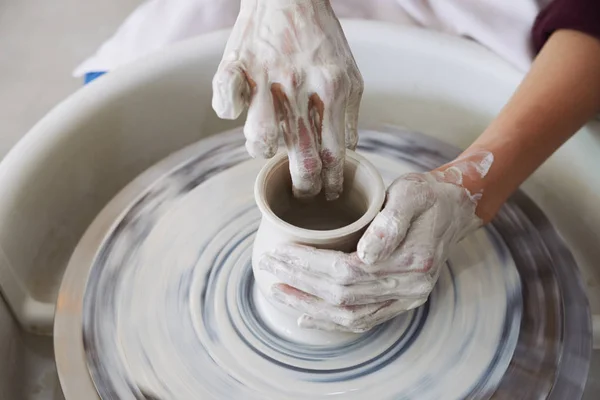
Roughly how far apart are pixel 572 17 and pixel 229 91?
33.6 inches

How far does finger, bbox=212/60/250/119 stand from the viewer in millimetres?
767

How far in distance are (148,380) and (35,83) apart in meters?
1.74

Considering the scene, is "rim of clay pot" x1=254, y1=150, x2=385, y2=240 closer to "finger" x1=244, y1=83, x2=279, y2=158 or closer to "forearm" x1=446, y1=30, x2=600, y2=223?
"finger" x1=244, y1=83, x2=279, y2=158

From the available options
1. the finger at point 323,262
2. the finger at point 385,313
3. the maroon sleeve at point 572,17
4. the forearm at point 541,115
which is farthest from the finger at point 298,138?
the maroon sleeve at point 572,17

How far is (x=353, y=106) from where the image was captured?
0.95 m

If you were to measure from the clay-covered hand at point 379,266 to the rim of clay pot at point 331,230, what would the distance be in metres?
0.02

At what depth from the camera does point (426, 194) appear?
992 mm

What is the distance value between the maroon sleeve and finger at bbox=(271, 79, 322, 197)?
0.70 meters

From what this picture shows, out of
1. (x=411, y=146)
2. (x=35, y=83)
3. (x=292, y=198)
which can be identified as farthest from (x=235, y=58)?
(x=35, y=83)

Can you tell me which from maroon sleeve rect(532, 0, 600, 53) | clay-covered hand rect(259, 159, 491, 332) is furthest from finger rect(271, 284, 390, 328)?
maroon sleeve rect(532, 0, 600, 53)

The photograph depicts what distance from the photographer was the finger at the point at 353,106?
0.90 meters

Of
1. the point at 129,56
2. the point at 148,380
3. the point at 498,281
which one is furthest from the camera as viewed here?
the point at 129,56

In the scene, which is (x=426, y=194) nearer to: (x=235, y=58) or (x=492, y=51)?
(x=235, y=58)

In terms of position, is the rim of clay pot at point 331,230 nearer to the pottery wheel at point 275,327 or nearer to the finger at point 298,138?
the finger at point 298,138
